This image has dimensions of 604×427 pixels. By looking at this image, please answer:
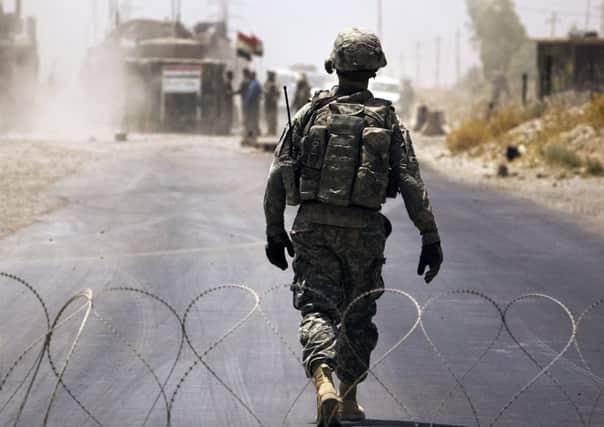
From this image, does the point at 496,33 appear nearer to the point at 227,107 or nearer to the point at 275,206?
the point at 227,107

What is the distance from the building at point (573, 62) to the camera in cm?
3688

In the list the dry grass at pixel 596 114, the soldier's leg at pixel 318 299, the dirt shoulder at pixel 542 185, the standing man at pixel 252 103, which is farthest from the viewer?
the standing man at pixel 252 103

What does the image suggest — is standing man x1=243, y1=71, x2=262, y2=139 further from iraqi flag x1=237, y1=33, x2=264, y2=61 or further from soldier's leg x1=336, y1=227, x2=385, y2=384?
soldier's leg x1=336, y1=227, x2=385, y2=384

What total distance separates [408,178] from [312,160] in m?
0.42

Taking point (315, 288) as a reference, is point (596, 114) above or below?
below

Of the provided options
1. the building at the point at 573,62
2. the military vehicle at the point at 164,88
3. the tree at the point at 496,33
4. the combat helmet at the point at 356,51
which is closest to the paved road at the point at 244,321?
the combat helmet at the point at 356,51

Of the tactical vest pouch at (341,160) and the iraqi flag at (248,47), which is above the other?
the tactical vest pouch at (341,160)

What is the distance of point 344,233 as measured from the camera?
6.04 metres

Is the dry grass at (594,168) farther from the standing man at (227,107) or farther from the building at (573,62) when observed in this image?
the standing man at (227,107)

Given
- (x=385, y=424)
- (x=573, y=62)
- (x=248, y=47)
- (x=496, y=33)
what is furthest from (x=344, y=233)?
(x=496, y=33)

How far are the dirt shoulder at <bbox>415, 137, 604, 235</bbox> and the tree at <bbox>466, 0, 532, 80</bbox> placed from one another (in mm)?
75391

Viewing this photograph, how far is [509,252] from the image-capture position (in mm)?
13008

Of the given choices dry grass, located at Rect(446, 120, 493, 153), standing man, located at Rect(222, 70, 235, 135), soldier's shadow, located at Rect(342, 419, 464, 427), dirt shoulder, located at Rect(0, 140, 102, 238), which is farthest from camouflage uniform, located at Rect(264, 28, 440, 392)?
standing man, located at Rect(222, 70, 235, 135)

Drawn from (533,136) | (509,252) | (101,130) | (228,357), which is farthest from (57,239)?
(101,130)
